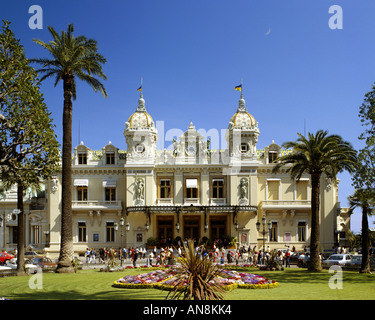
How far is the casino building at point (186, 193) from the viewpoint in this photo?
180 feet

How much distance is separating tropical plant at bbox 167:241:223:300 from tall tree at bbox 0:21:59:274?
33.5 feet

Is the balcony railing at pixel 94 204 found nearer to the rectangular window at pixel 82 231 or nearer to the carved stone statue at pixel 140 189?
the rectangular window at pixel 82 231

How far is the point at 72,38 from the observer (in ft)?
116

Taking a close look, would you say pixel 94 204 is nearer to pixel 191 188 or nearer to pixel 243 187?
pixel 191 188

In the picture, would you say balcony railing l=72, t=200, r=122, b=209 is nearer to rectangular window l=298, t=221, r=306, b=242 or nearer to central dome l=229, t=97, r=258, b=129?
central dome l=229, t=97, r=258, b=129

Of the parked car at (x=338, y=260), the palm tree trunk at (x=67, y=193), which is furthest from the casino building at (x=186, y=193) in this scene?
the palm tree trunk at (x=67, y=193)

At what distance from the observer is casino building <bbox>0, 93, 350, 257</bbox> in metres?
54.7

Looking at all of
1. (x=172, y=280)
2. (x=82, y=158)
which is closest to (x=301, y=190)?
(x=82, y=158)

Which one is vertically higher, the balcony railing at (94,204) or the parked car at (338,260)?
the balcony railing at (94,204)

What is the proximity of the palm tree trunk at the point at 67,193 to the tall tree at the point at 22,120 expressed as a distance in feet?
35.5

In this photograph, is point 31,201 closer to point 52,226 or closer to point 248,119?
point 52,226

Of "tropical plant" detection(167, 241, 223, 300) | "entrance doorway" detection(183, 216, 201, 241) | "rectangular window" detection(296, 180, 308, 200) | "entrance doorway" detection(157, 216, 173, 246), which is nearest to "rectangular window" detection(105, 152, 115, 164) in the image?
"entrance doorway" detection(157, 216, 173, 246)

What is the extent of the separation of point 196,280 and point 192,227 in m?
40.3
